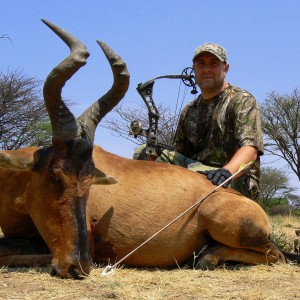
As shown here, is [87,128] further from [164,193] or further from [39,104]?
[39,104]

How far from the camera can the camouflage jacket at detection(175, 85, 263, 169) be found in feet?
25.4

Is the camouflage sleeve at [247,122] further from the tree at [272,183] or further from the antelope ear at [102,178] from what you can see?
the tree at [272,183]

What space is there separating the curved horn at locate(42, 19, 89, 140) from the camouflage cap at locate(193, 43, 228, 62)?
2.77 metres

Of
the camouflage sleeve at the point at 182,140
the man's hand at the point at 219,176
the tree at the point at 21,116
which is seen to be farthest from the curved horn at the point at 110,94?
the tree at the point at 21,116

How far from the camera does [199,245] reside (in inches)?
260

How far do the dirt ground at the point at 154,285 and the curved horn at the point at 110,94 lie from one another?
1.46m

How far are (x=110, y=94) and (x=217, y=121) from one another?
227cm

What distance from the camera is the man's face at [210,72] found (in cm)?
827

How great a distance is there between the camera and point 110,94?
20.9 ft

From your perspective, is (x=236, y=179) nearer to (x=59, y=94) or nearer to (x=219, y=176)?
(x=219, y=176)

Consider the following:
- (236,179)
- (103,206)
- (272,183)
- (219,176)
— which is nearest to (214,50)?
(236,179)

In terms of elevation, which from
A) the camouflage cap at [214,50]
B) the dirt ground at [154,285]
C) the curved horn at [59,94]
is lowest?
the dirt ground at [154,285]

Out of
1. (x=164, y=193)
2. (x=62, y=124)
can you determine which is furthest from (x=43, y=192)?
(x=164, y=193)

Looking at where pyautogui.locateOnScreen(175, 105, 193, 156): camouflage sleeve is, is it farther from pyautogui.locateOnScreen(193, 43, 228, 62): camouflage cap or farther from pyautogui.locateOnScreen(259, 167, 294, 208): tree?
pyautogui.locateOnScreen(259, 167, 294, 208): tree
